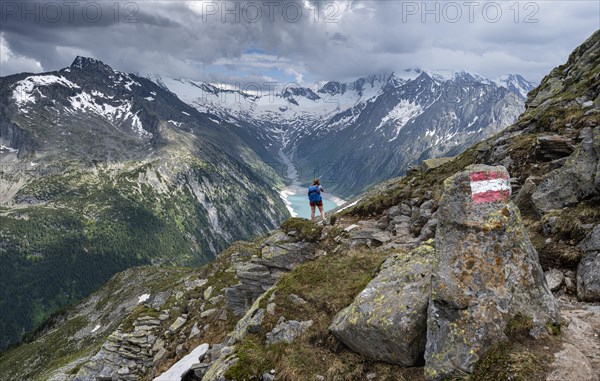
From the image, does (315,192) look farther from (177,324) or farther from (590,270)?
(590,270)

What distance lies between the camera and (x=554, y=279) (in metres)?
13.6

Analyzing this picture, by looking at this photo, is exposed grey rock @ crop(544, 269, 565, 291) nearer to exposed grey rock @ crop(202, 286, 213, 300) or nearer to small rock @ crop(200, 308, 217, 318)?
small rock @ crop(200, 308, 217, 318)

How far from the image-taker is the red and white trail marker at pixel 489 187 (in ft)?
35.3

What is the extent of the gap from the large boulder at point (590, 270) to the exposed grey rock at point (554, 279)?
62cm

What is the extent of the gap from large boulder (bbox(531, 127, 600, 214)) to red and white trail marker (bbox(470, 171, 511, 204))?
8908 millimetres

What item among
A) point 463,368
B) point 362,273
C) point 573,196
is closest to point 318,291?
point 362,273

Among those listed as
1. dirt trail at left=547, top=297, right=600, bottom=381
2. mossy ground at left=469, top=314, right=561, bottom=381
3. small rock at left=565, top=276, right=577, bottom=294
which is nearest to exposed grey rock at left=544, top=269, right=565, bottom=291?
small rock at left=565, top=276, right=577, bottom=294

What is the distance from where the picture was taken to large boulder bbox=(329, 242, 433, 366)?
11.1 metres

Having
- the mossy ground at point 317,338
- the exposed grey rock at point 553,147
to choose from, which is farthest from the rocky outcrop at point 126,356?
the exposed grey rock at point 553,147

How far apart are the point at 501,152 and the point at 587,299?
20799 millimetres

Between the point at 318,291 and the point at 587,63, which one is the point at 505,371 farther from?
the point at 587,63

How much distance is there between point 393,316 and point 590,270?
746cm

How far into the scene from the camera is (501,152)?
30.2 m

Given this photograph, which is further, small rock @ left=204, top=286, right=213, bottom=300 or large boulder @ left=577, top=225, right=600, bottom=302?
small rock @ left=204, top=286, right=213, bottom=300
